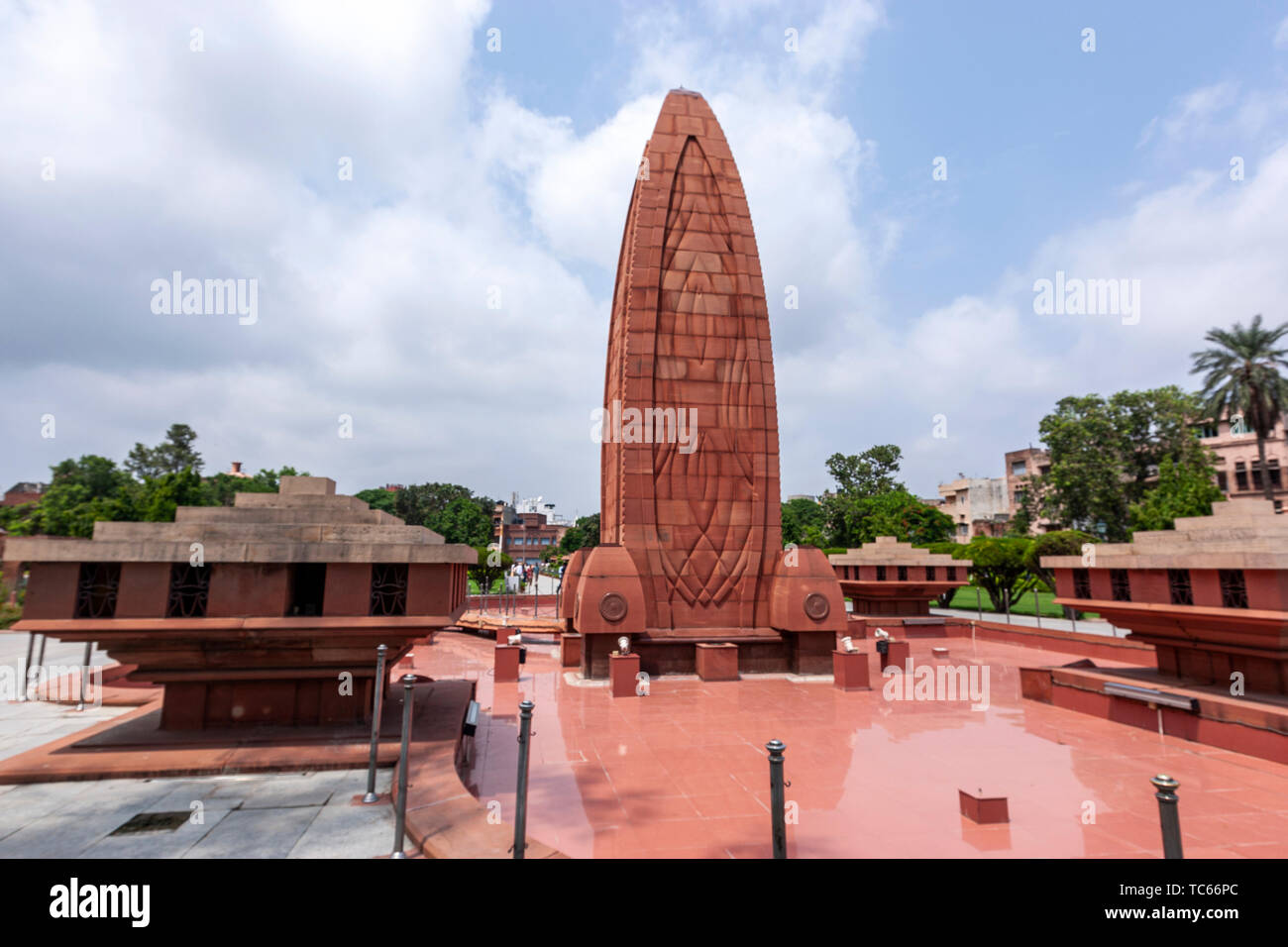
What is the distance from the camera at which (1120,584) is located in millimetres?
10844

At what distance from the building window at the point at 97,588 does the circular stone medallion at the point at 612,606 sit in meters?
8.79

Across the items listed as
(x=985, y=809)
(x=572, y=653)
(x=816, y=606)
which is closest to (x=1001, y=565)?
(x=816, y=606)

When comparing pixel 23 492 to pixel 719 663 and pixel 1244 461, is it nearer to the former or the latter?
pixel 719 663

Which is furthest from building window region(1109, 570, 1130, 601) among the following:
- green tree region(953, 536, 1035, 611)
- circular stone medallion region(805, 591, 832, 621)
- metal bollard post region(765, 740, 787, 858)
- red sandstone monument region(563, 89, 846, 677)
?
green tree region(953, 536, 1035, 611)

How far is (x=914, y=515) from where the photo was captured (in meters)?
48.4

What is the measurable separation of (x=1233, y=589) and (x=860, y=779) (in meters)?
6.59

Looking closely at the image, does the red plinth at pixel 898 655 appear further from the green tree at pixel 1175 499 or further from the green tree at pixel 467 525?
the green tree at pixel 467 525

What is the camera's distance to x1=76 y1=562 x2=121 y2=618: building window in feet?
24.6

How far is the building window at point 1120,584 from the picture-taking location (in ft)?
35.1

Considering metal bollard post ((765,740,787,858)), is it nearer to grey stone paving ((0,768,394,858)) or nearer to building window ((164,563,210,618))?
grey stone paving ((0,768,394,858))
